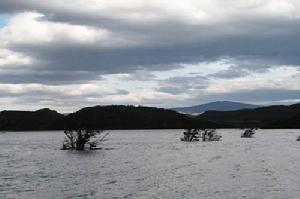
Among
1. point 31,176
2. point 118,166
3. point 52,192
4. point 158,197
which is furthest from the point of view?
point 118,166

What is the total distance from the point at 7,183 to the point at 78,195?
12258 millimetres

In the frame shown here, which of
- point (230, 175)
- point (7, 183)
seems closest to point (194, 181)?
point (230, 175)

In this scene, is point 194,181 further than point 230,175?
Result: No

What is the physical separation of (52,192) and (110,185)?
6.25 metres

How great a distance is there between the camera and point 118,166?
72.4 metres

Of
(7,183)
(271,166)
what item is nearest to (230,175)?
(271,166)

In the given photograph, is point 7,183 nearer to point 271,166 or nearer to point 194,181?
point 194,181

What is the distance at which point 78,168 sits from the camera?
69.9 metres

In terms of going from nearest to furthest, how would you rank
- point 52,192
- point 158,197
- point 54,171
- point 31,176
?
point 158,197 → point 52,192 → point 31,176 → point 54,171

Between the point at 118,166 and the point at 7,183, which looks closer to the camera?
the point at 7,183

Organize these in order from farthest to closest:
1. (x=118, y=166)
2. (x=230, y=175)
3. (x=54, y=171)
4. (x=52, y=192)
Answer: (x=118, y=166), (x=54, y=171), (x=230, y=175), (x=52, y=192)

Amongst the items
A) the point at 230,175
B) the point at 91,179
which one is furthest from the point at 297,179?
the point at 91,179

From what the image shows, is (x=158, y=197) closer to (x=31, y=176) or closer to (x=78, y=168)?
(x=31, y=176)

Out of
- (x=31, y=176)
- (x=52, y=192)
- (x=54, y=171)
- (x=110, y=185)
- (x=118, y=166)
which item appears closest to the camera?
(x=52, y=192)
